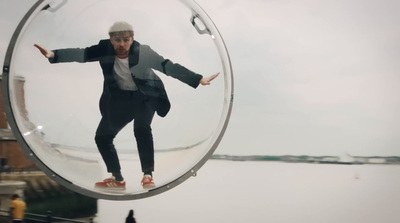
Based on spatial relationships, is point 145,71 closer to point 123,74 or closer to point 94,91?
point 123,74

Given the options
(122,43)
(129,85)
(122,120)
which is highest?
(122,43)

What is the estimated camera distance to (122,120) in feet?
5.65

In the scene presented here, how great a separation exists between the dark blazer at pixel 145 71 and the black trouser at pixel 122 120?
21 mm

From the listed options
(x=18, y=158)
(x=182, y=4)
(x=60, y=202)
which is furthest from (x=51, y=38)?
(x=60, y=202)

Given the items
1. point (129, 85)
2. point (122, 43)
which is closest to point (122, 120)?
point (129, 85)

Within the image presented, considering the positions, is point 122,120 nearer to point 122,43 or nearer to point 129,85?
point 129,85

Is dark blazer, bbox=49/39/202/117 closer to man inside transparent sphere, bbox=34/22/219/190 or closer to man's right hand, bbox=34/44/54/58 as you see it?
man inside transparent sphere, bbox=34/22/219/190

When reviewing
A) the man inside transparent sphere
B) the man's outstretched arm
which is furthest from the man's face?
the man's outstretched arm

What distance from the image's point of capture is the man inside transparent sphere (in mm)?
1702

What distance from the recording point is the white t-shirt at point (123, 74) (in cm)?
171

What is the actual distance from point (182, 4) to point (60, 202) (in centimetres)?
278

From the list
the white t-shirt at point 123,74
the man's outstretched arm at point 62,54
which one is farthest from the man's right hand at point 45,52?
the white t-shirt at point 123,74

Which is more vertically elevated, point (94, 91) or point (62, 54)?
point (62, 54)

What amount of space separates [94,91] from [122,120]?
5.2 inches
